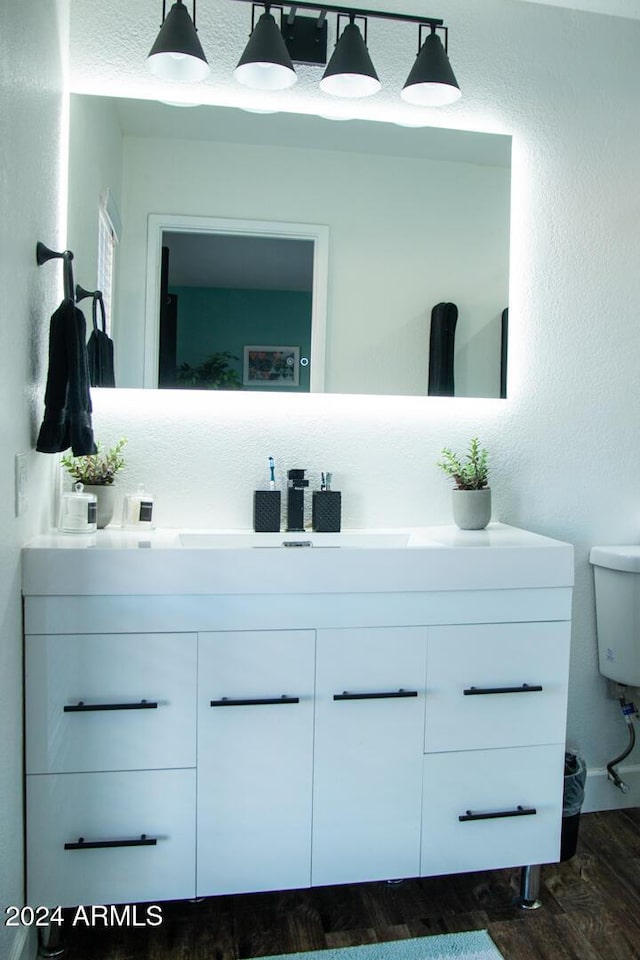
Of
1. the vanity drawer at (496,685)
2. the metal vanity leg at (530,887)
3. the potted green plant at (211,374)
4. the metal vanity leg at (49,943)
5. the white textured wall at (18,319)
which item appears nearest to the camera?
the white textured wall at (18,319)

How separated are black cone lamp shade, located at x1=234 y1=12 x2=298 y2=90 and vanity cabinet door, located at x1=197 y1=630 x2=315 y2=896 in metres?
1.46

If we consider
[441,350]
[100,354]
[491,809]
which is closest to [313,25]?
[441,350]

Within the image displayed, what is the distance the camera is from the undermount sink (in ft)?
6.75

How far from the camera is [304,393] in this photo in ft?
7.59

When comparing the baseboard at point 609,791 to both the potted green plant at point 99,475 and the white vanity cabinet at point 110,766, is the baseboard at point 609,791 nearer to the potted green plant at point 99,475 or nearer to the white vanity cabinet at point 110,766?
the white vanity cabinet at point 110,766

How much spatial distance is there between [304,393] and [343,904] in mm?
1425

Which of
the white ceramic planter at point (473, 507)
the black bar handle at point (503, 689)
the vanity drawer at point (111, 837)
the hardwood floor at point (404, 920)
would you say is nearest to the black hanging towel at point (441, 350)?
the white ceramic planter at point (473, 507)

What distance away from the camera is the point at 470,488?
91.7 inches

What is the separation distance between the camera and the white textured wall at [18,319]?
1.55 meters

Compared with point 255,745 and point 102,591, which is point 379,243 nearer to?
point 102,591

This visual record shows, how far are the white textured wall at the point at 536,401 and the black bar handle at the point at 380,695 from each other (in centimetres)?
63

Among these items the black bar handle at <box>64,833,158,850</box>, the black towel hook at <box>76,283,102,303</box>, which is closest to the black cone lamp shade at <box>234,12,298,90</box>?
the black towel hook at <box>76,283,102,303</box>

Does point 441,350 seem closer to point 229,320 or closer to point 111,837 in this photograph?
point 229,320

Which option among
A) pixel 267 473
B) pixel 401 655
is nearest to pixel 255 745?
pixel 401 655
